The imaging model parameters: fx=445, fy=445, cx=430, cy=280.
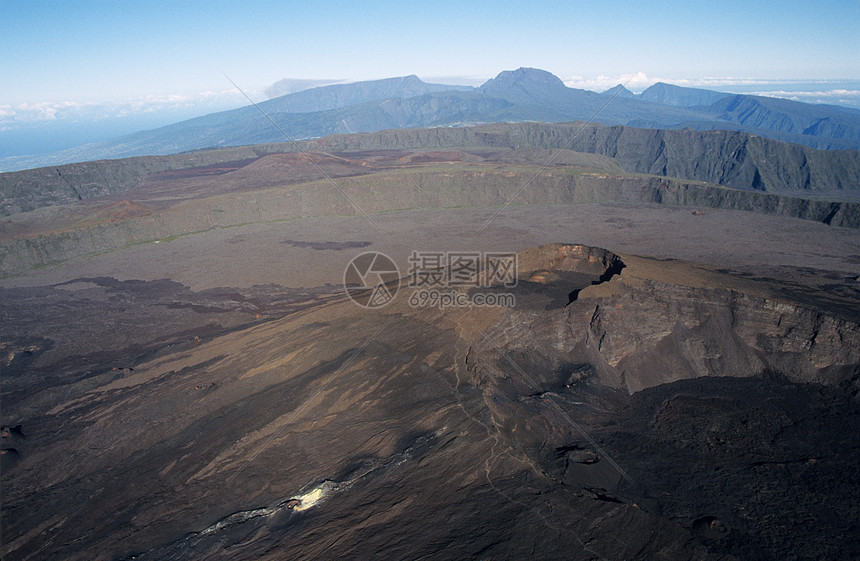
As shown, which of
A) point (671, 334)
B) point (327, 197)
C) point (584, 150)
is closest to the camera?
point (671, 334)

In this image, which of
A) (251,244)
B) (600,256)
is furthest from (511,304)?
(251,244)

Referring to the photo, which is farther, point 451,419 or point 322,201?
point 322,201

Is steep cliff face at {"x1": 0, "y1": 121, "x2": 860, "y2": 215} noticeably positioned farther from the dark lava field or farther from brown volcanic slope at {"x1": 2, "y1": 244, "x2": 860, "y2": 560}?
brown volcanic slope at {"x1": 2, "y1": 244, "x2": 860, "y2": 560}

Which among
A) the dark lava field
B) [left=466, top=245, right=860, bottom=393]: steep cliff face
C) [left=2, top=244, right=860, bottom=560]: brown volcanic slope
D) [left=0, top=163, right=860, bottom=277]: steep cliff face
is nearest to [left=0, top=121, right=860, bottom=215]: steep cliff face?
[left=0, top=163, right=860, bottom=277]: steep cliff face

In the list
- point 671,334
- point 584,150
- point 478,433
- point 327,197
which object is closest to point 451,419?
point 478,433

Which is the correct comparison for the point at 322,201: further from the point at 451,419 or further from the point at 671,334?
the point at 451,419

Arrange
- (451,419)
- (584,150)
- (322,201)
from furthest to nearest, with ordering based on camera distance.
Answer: (584,150), (322,201), (451,419)

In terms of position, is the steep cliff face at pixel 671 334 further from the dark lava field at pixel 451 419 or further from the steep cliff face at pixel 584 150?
the steep cliff face at pixel 584 150
